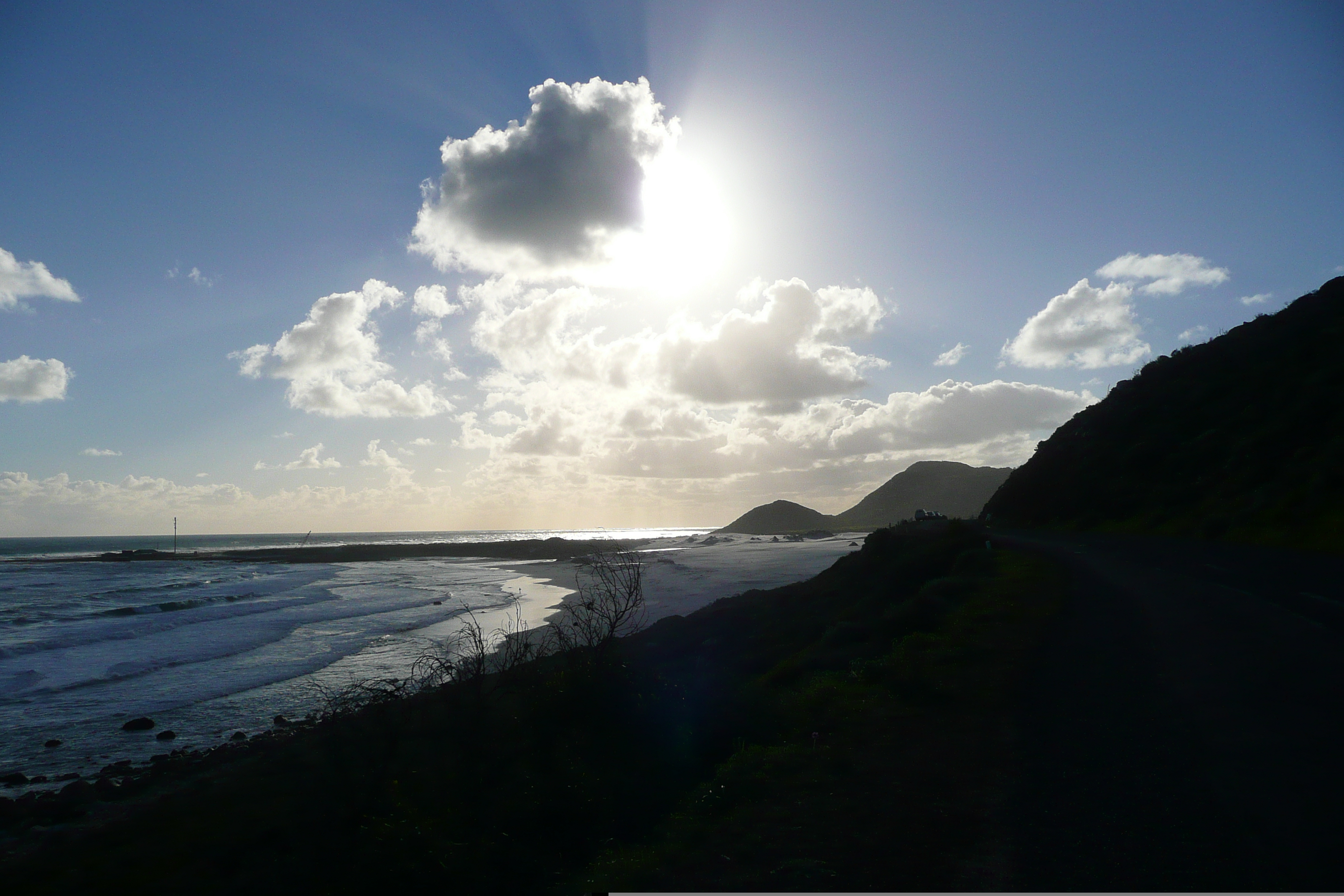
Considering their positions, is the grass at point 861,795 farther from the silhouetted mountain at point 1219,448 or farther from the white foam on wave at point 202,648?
the silhouetted mountain at point 1219,448

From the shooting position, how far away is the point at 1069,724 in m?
7.86

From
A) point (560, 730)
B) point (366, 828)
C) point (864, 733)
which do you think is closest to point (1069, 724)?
point (864, 733)

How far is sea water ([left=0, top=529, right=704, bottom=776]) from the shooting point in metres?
15.7

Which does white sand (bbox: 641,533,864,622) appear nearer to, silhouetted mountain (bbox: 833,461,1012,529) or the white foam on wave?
the white foam on wave

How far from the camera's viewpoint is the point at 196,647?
88.4ft

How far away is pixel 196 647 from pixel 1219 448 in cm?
5112

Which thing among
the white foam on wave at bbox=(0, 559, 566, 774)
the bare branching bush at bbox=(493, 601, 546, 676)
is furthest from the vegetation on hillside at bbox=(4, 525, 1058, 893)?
the white foam on wave at bbox=(0, 559, 566, 774)

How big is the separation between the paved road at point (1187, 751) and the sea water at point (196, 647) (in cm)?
1170

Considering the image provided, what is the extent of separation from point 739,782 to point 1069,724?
3958 mm

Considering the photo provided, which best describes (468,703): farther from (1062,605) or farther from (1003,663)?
(1062,605)

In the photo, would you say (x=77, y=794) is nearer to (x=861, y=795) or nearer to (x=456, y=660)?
(x=456, y=660)

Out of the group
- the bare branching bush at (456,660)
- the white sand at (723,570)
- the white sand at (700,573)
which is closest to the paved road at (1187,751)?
the bare branching bush at (456,660)

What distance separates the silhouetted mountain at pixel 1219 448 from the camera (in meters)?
26.3

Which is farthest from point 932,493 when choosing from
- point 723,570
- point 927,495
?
point 723,570
